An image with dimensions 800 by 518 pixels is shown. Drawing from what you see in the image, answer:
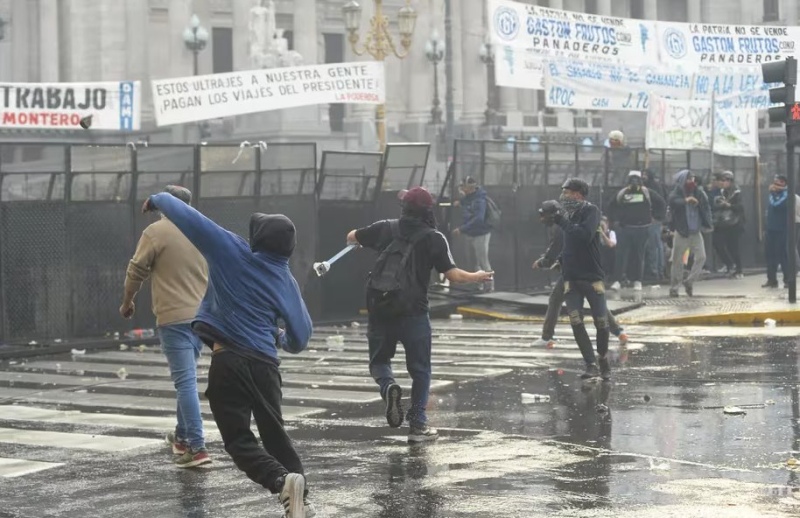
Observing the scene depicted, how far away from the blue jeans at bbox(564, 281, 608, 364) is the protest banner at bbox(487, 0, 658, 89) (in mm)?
11929

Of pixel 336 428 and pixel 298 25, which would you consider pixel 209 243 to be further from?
pixel 298 25

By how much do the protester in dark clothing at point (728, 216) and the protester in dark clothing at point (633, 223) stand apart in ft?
5.60

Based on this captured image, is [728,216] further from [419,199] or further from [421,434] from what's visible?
[421,434]

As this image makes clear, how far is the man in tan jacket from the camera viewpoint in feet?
35.7

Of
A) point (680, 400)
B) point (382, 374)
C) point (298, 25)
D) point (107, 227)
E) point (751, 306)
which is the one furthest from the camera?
point (298, 25)

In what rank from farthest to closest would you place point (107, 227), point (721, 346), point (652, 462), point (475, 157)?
point (475, 157) < point (107, 227) < point (721, 346) < point (652, 462)

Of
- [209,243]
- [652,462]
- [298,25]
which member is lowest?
[652,462]

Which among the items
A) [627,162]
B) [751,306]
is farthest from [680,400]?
[627,162]

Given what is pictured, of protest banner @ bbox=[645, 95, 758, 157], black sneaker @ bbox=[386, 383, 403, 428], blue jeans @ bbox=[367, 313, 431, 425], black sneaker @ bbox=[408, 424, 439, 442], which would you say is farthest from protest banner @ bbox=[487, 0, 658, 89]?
black sneaker @ bbox=[408, 424, 439, 442]

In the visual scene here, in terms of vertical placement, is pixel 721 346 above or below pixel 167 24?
below

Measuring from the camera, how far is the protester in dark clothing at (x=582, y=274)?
582 inches

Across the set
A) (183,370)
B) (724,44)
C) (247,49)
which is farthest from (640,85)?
(247,49)

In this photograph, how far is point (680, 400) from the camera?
13328 mm

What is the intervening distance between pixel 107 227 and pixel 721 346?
7.81 meters
